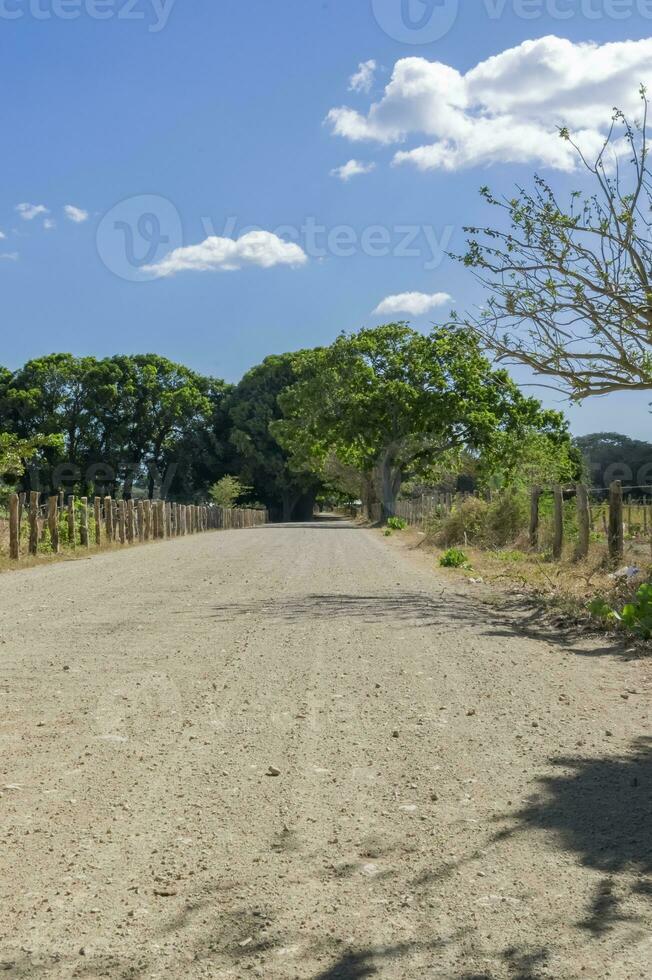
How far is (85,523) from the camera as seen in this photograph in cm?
2872

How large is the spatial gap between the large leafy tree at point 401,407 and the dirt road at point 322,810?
5019 cm

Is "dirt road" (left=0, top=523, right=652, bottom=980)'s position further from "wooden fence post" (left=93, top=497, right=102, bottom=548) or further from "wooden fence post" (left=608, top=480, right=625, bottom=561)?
"wooden fence post" (left=93, top=497, right=102, bottom=548)

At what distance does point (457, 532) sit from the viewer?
2878cm

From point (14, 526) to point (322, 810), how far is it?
19961 millimetres

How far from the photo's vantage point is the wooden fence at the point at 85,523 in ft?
79.5

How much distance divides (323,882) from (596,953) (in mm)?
1062

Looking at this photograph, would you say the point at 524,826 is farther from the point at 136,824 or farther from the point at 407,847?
the point at 136,824

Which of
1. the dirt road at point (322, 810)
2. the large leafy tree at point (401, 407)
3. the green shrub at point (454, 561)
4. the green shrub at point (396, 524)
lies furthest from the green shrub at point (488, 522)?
the large leafy tree at point (401, 407)

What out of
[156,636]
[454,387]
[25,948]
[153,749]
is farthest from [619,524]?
[454,387]

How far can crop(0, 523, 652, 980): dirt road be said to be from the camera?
3359mm

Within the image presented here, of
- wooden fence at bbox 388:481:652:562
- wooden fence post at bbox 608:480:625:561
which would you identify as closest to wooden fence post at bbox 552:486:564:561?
wooden fence at bbox 388:481:652:562

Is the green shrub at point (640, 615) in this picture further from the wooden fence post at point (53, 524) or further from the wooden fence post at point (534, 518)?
the wooden fence post at point (53, 524)

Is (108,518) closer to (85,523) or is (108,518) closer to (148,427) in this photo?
(85,523)

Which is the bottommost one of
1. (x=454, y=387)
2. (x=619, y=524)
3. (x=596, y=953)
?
(x=596, y=953)
